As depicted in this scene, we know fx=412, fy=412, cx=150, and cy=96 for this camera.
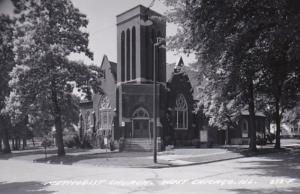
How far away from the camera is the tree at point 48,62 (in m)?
33.2

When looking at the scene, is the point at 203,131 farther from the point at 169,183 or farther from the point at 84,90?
the point at 169,183

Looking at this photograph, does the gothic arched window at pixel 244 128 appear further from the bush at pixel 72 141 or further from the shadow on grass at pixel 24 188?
the shadow on grass at pixel 24 188

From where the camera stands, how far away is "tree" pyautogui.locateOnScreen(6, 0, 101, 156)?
33.2 meters

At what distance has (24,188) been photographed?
639 inches

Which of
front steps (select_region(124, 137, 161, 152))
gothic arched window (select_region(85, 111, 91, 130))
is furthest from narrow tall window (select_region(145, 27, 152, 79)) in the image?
gothic arched window (select_region(85, 111, 91, 130))

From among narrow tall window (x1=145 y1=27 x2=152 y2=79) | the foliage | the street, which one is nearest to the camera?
the street

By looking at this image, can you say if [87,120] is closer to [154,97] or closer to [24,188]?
[154,97]

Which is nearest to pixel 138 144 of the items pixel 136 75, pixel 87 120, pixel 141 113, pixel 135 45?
pixel 141 113

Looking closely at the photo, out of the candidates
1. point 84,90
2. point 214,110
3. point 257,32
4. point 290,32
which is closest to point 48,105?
point 84,90

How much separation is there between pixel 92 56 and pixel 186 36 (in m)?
16.4

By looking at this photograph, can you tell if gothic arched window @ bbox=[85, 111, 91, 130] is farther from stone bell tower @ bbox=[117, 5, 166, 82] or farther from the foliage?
the foliage

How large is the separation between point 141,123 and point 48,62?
47.0 ft

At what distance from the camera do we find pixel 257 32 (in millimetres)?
19625

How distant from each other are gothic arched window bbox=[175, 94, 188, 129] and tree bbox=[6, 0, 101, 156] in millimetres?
16290
